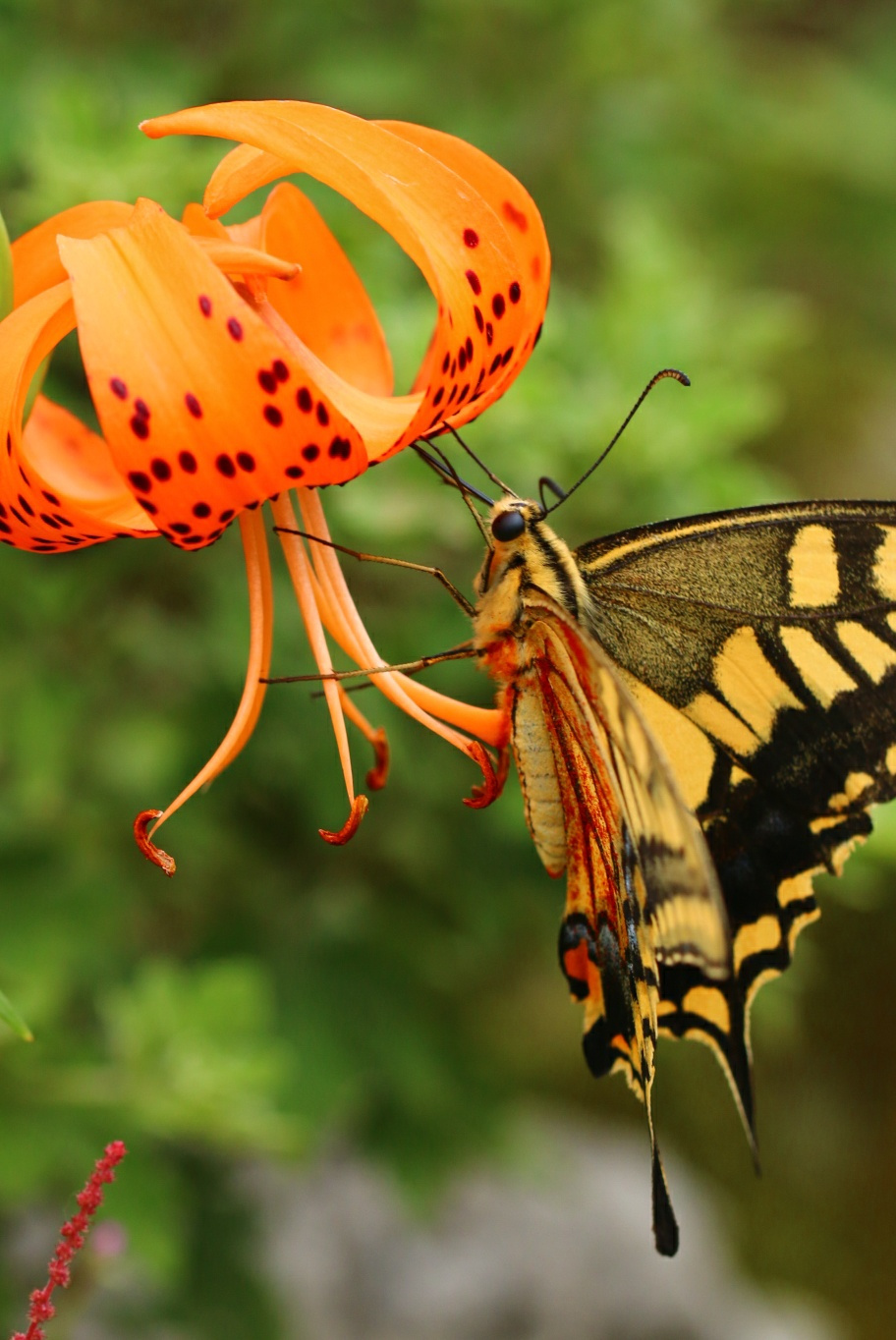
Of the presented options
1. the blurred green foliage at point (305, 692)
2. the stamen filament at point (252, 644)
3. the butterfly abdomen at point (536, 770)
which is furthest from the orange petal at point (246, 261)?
the blurred green foliage at point (305, 692)

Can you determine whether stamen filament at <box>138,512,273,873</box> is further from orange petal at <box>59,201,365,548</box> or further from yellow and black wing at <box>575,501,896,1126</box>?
yellow and black wing at <box>575,501,896,1126</box>

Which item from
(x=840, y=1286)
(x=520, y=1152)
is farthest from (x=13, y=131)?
(x=840, y=1286)

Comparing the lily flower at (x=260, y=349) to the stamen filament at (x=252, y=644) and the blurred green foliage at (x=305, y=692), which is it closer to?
the stamen filament at (x=252, y=644)

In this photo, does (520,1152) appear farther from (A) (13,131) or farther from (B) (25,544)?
(B) (25,544)

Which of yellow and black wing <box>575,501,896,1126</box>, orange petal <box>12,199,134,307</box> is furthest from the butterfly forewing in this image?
orange petal <box>12,199,134,307</box>

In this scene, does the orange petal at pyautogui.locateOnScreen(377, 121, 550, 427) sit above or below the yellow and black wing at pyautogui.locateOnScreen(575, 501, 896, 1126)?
above

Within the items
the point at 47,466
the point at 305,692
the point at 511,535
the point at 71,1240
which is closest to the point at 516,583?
the point at 511,535
